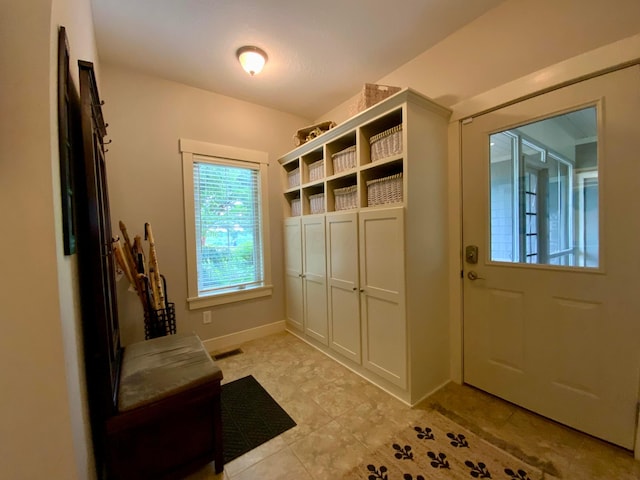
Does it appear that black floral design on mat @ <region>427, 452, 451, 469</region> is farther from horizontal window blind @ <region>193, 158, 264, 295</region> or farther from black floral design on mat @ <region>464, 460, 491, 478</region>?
horizontal window blind @ <region>193, 158, 264, 295</region>

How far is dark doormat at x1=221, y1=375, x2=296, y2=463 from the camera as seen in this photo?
155 cm

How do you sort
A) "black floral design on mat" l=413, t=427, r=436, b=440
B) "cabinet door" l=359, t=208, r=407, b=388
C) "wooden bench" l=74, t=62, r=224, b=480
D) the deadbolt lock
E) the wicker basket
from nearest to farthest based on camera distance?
"wooden bench" l=74, t=62, r=224, b=480 < "black floral design on mat" l=413, t=427, r=436, b=440 < "cabinet door" l=359, t=208, r=407, b=388 < the deadbolt lock < the wicker basket

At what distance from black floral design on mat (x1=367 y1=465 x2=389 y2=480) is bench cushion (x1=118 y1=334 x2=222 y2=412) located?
92 centimetres

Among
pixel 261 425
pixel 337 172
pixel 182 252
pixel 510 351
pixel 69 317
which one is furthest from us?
pixel 182 252

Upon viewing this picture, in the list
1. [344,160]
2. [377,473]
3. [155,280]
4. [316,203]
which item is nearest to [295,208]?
[316,203]

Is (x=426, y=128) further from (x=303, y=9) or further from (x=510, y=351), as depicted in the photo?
(x=510, y=351)

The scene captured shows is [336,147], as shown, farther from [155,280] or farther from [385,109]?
[155,280]

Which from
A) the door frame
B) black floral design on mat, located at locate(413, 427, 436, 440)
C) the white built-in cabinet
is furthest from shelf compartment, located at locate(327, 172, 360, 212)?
black floral design on mat, located at locate(413, 427, 436, 440)

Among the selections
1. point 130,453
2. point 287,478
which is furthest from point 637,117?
point 130,453

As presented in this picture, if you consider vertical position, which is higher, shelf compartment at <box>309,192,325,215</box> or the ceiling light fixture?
the ceiling light fixture

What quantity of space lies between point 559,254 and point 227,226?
283 cm

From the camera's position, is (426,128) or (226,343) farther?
(226,343)

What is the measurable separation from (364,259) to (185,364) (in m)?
1.40

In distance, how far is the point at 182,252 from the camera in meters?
2.60
